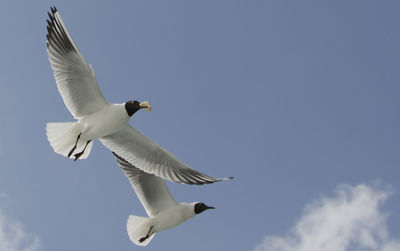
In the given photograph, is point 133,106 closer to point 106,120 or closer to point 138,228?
point 106,120

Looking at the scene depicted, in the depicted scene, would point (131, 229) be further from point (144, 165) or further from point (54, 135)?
point (54, 135)

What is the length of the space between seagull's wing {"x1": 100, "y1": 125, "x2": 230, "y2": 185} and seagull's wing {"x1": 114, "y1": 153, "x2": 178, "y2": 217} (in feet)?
2.97

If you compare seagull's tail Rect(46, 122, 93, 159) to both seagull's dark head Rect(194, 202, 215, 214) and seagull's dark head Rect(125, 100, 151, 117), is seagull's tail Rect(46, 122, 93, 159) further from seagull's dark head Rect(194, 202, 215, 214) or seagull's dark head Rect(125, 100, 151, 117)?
seagull's dark head Rect(194, 202, 215, 214)

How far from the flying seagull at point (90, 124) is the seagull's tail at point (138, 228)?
1543mm

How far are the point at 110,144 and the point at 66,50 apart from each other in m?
1.87

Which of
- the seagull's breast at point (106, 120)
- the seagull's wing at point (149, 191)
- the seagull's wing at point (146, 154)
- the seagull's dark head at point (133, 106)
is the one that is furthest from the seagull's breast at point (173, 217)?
the seagull's dark head at point (133, 106)

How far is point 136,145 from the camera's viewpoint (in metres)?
9.80

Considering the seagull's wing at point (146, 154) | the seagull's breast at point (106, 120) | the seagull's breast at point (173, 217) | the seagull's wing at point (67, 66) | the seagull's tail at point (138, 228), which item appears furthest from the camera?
the seagull's tail at point (138, 228)

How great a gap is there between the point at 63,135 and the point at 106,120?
766 millimetres

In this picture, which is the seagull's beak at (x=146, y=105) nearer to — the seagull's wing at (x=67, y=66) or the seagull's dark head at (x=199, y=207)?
the seagull's wing at (x=67, y=66)

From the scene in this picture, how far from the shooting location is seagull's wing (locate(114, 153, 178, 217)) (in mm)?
10680

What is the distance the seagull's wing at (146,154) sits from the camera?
376 inches

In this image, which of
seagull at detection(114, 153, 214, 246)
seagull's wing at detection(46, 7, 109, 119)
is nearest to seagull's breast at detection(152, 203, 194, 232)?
seagull at detection(114, 153, 214, 246)

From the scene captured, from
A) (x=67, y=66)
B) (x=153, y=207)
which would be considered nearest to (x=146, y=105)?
(x=67, y=66)
